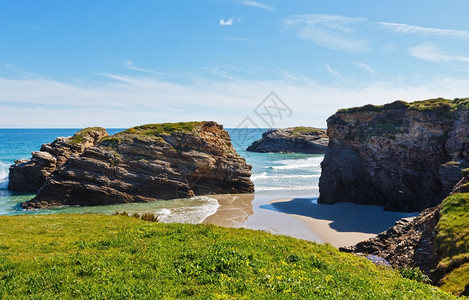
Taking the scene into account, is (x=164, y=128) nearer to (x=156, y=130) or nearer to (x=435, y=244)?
(x=156, y=130)

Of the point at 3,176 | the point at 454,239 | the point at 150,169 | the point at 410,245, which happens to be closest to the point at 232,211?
the point at 150,169

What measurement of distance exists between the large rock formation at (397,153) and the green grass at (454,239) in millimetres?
12263

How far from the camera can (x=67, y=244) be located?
614 inches

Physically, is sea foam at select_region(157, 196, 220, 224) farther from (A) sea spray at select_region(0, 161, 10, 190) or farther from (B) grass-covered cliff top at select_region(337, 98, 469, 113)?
(A) sea spray at select_region(0, 161, 10, 190)

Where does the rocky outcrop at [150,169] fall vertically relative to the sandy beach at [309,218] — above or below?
above

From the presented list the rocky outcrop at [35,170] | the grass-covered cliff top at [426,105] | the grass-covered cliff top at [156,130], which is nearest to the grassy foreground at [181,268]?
the grass-covered cliff top at [426,105]

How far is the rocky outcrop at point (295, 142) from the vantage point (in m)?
138

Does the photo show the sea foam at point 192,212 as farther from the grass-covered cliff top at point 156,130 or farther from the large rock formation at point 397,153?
the large rock formation at point 397,153

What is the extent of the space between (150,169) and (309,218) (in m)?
23.7

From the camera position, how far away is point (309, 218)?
36406 millimetres

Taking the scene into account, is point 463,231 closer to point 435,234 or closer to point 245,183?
point 435,234

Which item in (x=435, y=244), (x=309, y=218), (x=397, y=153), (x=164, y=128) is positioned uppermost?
(x=164, y=128)

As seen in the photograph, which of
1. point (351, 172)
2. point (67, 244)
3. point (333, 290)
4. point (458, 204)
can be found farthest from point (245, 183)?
point (333, 290)

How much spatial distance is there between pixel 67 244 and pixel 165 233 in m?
4.63
